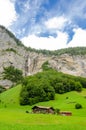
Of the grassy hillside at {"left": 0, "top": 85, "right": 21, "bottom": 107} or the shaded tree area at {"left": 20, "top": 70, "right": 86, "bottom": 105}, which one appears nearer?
the grassy hillside at {"left": 0, "top": 85, "right": 21, "bottom": 107}

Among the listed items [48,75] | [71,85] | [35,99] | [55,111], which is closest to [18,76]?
[48,75]

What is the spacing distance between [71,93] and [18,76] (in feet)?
203

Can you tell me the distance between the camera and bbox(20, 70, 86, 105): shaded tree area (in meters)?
133

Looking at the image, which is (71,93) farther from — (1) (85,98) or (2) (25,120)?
(2) (25,120)

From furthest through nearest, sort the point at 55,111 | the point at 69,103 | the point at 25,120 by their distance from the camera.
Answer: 1. the point at 69,103
2. the point at 55,111
3. the point at 25,120

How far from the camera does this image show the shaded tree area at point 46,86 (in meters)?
133

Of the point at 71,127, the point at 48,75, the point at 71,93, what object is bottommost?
the point at 71,127

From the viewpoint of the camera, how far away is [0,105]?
412 feet

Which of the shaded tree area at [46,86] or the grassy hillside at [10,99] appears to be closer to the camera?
the grassy hillside at [10,99]

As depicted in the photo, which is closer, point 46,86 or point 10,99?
point 46,86

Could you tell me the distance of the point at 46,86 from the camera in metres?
138

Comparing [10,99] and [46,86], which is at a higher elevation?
[46,86]

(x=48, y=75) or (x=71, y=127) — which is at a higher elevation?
(x=48, y=75)

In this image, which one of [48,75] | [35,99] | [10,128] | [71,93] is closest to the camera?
[10,128]
